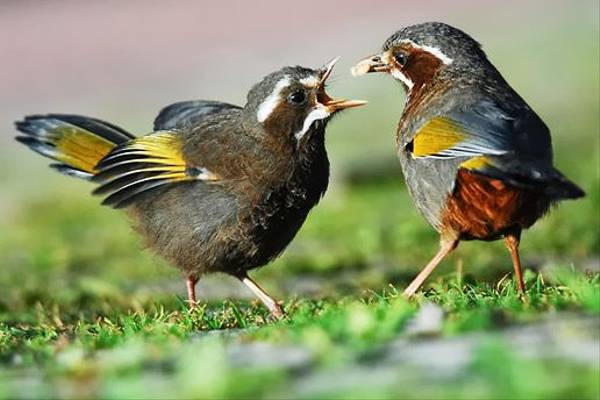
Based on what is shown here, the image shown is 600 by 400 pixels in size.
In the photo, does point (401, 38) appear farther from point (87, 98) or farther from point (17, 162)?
point (87, 98)

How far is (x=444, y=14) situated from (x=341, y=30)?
2.00m

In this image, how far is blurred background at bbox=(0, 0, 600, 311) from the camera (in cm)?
1091

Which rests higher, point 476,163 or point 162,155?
point 476,163

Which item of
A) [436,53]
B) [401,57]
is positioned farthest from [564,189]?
[401,57]

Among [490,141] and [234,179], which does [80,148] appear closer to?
[234,179]

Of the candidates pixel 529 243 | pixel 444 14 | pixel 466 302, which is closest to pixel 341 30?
pixel 444 14

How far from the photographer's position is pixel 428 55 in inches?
331

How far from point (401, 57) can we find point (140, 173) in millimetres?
1760

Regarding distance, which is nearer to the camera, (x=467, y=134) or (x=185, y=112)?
(x=467, y=134)

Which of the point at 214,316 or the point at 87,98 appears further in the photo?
the point at 87,98

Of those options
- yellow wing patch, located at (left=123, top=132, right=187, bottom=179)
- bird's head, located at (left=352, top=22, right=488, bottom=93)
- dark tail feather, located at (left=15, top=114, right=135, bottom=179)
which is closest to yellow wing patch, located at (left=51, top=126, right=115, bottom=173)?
dark tail feather, located at (left=15, top=114, right=135, bottom=179)

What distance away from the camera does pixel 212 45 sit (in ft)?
91.7

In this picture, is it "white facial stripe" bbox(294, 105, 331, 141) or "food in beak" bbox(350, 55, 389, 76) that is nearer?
"white facial stripe" bbox(294, 105, 331, 141)

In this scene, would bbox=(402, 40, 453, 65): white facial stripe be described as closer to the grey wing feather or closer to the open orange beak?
the open orange beak
